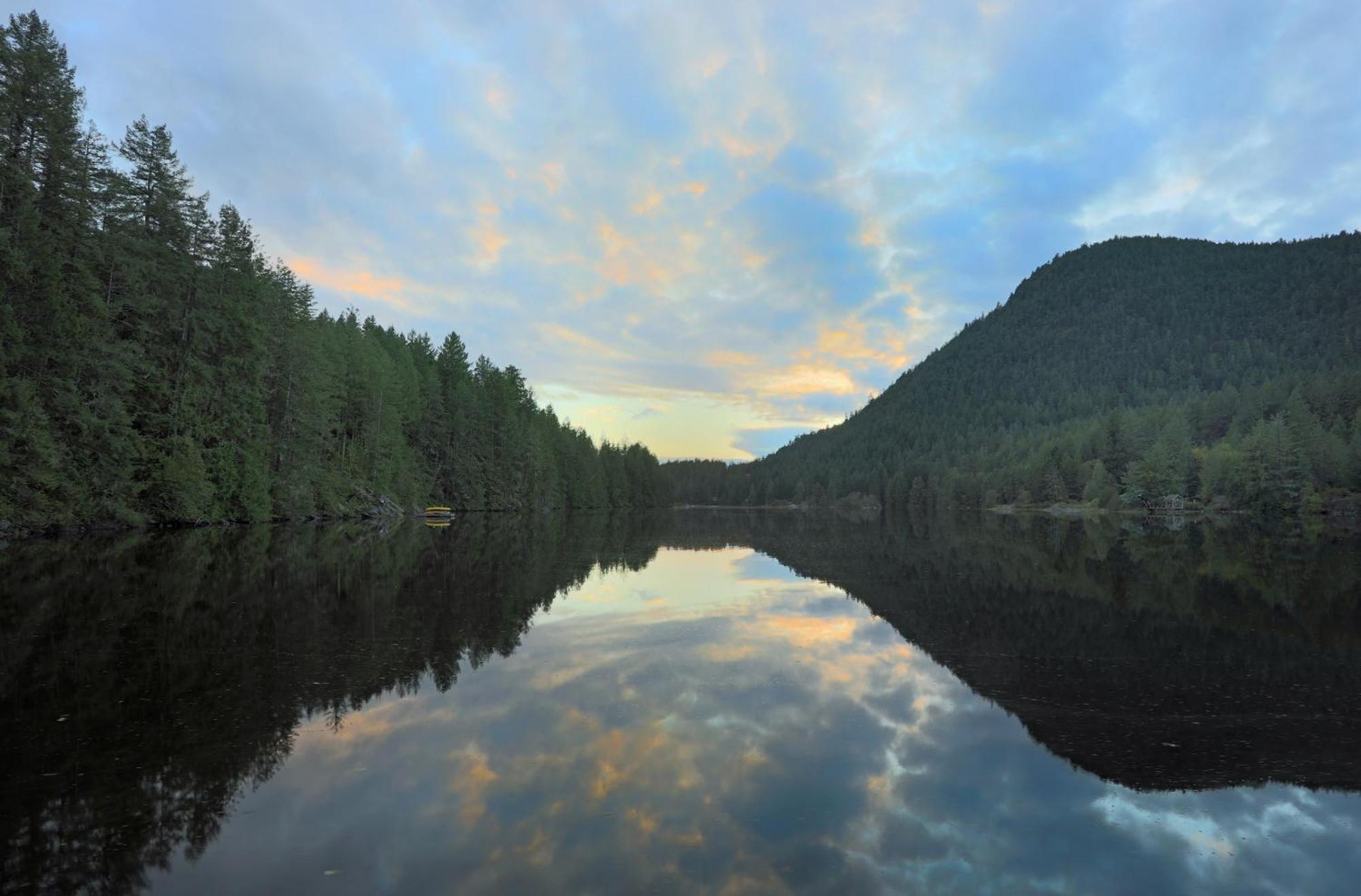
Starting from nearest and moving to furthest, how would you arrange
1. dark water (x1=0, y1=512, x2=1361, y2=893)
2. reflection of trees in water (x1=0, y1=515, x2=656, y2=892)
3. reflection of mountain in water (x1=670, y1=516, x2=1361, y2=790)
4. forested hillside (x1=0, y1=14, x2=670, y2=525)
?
dark water (x1=0, y1=512, x2=1361, y2=893) < reflection of trees in water (x1=0, y1=515, x2=656, y2=892) < reflection of mountain in water (x1=670, y1=516, x2=1361, y2=790) < forested hillside (x1=0, y1=14, x2=670, y2=525)

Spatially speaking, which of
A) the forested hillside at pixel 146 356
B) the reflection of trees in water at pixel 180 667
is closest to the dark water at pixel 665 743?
the reflection of trees in water at pixel 180 667

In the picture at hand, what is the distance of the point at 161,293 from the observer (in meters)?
41.1

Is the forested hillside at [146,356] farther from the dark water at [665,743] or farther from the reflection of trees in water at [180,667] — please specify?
the dark water at [665,743]

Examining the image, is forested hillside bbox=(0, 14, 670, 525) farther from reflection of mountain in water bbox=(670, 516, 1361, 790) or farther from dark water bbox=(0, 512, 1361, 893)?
reflection of mountain in water bbox=(670, 516, 1361, 790)

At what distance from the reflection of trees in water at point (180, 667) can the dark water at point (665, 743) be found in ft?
0.20

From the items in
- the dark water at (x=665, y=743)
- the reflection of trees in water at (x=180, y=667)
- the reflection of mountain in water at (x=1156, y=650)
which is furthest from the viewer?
the reflection of mountain in water at (x=1156, y=650)

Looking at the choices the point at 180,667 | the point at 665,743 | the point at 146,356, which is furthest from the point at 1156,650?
the point at 146,356

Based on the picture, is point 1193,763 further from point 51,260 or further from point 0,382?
point 51,260

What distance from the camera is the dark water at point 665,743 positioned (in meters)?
5.87

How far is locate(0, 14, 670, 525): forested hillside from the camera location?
102 ft

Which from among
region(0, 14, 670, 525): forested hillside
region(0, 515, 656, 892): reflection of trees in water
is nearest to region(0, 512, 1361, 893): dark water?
region(0, 515, 656, 892): reflection of trees in water

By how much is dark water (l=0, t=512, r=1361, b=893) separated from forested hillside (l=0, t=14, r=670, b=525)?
16.7 metres

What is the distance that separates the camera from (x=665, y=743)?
880 cm

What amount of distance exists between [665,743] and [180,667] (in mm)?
8269
